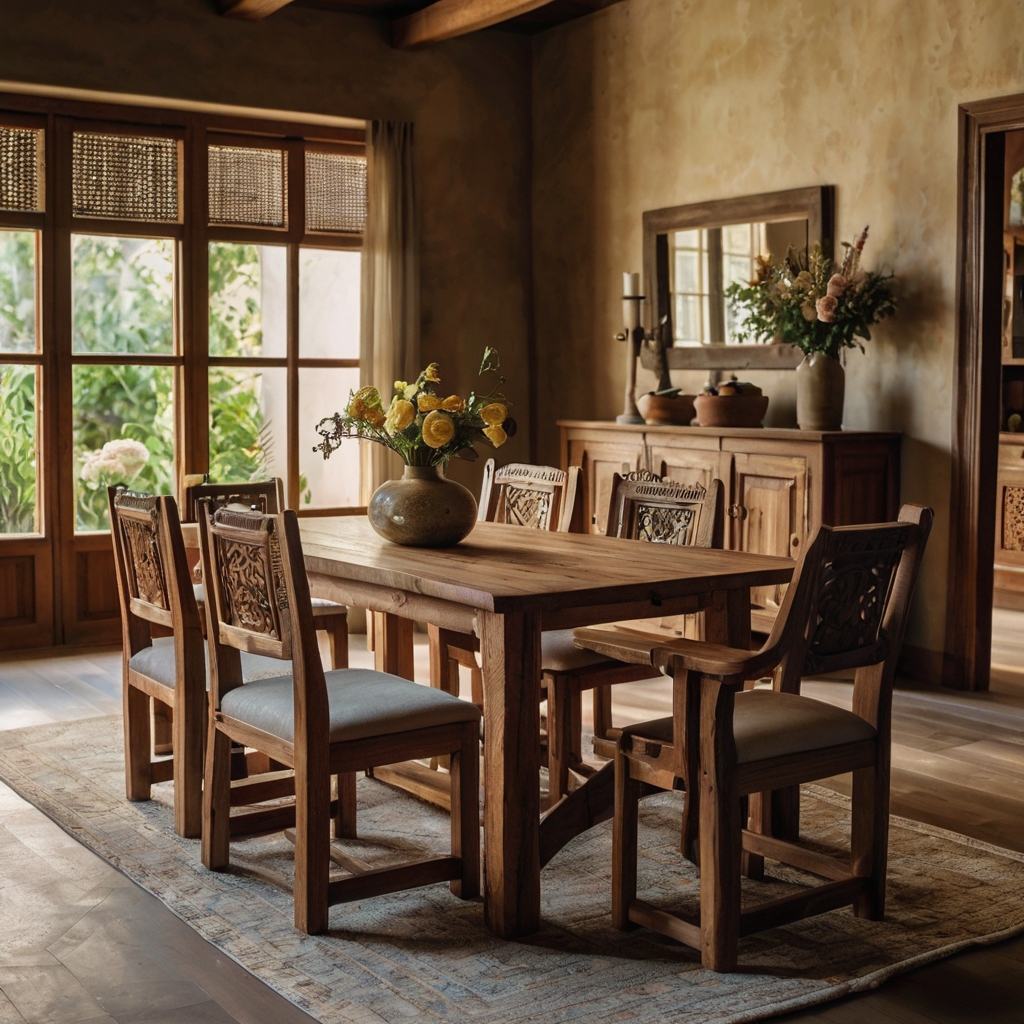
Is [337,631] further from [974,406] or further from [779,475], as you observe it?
[974,406]

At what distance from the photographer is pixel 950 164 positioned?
17.1 ft

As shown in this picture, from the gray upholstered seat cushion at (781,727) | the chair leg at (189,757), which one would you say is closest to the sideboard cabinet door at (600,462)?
the chair leg at (189,757)

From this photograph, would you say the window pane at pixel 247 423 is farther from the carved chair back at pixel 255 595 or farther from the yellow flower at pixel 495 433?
the carved chair back at pixel 255 595

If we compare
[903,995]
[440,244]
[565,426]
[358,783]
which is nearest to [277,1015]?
[903,995]

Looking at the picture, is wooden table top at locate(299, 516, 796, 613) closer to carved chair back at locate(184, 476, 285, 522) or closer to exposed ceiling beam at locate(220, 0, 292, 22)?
carved chair back at locate(184, 476, 285, 522)

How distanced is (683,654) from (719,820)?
0.34 metres

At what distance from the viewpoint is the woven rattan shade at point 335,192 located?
6.72m

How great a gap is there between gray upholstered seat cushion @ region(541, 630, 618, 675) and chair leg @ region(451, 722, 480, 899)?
630 mm


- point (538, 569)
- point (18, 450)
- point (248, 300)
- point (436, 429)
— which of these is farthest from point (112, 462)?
point (538, 569)

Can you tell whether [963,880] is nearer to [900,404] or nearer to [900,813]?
[900,813]

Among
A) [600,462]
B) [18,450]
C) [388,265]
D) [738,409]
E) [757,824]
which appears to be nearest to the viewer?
[757,824]

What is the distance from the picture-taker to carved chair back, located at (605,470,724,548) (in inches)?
150

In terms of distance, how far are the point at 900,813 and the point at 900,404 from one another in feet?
7.14

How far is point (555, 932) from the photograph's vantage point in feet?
9.62
